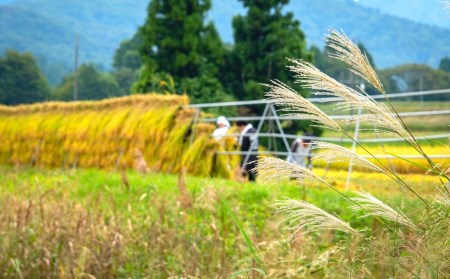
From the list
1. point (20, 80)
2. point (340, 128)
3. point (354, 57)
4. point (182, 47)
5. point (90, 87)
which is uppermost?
point (182, 47)

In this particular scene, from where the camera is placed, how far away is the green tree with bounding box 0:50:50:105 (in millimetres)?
64769

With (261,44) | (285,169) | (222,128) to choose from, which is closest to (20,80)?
(261,44)

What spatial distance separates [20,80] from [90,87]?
11599mm

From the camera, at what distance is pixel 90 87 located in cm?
7775

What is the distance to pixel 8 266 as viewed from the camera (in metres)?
5.14

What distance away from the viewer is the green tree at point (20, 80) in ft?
212

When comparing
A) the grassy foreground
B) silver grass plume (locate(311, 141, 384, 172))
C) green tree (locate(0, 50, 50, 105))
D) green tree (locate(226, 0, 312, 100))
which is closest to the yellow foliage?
the grassy foreground

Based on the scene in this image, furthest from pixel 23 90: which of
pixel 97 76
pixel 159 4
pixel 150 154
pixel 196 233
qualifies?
pixel 196 233

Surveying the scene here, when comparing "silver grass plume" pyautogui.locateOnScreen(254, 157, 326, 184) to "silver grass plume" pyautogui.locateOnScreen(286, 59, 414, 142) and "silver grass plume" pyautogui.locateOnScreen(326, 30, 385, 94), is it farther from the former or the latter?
"silver grass plume" pyautogui.locateOnScreen(326, 30, 385, 94)

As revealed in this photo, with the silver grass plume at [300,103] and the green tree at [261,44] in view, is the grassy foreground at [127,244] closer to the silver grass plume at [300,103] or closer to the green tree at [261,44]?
the silver grass plume at [300,103]

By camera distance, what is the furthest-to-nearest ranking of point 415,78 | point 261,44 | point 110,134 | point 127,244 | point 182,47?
point 415,78 < point 261,44 < point 182,47 < point 110,134 < point 127,244

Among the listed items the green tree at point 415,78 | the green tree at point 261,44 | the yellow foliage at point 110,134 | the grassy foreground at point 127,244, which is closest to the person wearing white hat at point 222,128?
the yellow foliage at point 110,134

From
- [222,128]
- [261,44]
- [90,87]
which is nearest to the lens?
[222,128]

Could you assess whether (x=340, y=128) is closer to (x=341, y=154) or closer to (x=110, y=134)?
(x=341, y=154)
